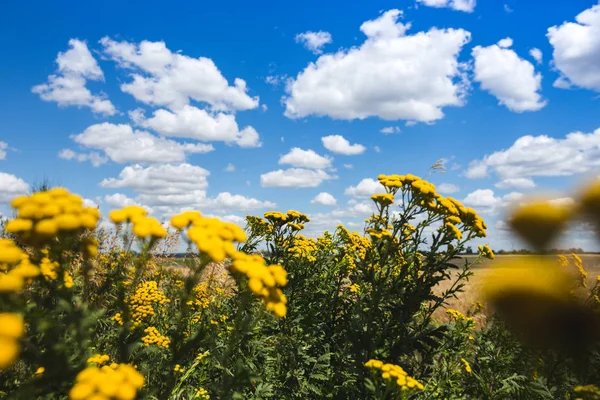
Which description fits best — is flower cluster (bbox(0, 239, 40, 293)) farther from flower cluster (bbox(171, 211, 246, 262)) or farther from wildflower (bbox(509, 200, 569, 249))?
wildflower (bbox(509, 200, 569, 249))

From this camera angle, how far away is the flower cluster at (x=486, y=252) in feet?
17.0

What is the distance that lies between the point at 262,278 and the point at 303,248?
3775 mm

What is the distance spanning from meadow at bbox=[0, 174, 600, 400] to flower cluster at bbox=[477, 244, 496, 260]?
0.03 meters

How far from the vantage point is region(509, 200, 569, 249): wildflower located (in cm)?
170

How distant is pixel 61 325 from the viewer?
194 centimetres

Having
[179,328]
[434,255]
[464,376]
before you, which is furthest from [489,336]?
[179,328]

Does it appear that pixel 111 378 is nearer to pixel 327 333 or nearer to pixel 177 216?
pixel 177 216

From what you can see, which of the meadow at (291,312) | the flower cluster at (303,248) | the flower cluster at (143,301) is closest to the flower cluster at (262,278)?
the meadow at (291,312)

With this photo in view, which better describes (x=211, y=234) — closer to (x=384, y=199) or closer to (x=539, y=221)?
(x=539, y=221)

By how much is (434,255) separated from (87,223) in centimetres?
387

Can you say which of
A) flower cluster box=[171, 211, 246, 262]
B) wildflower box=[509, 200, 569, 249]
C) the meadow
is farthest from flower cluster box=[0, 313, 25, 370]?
wildflower box=[509, 200, 569, 249]

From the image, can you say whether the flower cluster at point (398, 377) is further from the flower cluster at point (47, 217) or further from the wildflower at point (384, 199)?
the flower cluster at point (47, 217)

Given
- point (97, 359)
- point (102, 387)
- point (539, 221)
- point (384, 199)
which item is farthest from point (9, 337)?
point (384, 199)

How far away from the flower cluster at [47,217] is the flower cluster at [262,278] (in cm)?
99
